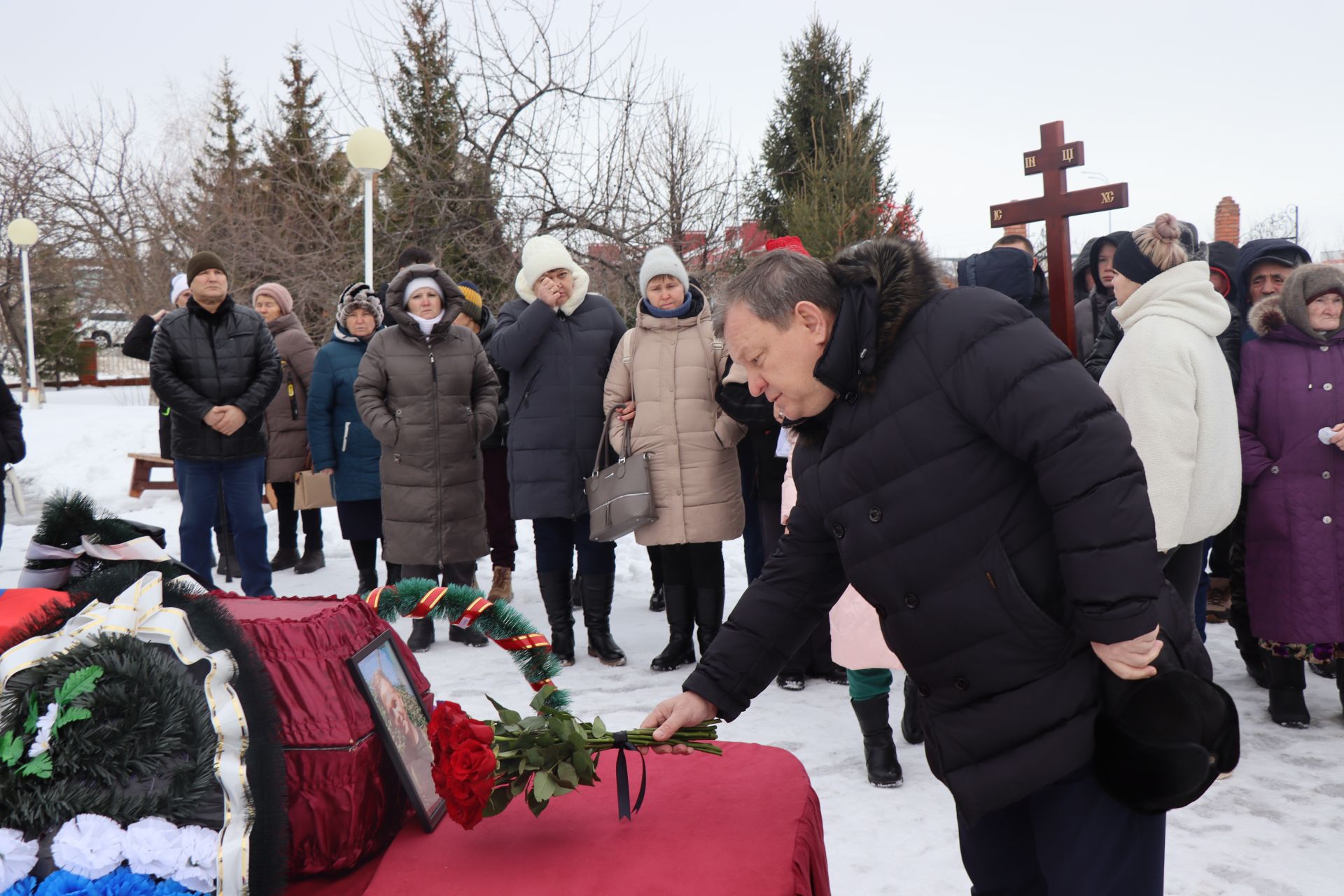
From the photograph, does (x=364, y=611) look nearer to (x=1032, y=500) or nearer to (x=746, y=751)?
(x=746, y=751)

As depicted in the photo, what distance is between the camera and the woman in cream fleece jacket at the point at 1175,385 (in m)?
3.25

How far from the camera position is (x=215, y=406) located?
552 centimetres

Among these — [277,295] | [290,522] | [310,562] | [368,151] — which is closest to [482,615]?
[310,562]

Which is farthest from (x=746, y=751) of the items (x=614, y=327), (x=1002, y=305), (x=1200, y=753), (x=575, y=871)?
(x=614, y=327)

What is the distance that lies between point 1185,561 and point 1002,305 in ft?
8.05

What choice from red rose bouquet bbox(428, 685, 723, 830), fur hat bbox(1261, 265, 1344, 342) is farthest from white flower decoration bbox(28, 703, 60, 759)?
fur hat bbox(1261, 265, 1344, 342)

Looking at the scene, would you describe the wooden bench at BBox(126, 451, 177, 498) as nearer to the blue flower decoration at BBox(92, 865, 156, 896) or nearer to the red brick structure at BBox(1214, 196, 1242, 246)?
the blue flower decoration at BBox(92, 865, 156, 896)

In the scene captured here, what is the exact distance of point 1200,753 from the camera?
161 centimetres

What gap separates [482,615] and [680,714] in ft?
1.64

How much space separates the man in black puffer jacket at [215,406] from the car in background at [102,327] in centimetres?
1677

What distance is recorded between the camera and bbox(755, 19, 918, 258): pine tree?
1445cm

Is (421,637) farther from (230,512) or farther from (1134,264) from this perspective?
(1134,264)

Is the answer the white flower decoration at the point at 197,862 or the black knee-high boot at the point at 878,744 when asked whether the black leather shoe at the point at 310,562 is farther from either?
the white flower decoration at the point at 197,862

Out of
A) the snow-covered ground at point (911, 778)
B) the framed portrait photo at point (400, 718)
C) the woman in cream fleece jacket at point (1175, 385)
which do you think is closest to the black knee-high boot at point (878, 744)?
the snow-covered ground at point (911, 778)
